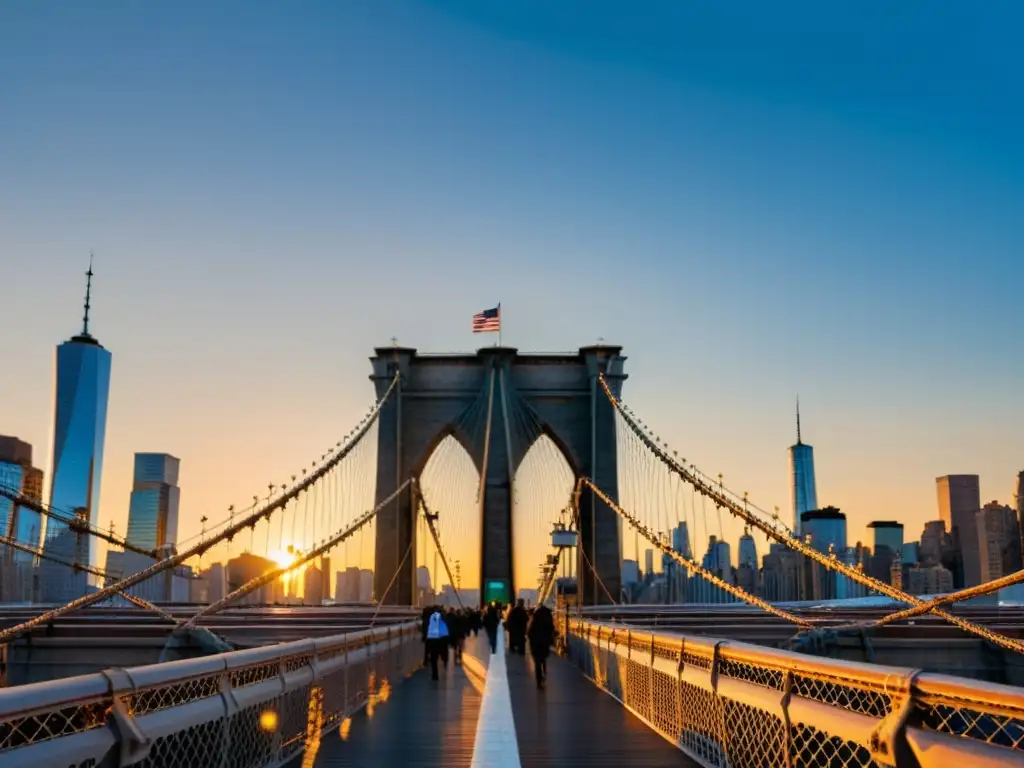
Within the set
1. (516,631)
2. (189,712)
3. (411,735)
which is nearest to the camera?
(189,712)

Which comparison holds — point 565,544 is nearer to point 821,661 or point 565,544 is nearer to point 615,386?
point 615,386

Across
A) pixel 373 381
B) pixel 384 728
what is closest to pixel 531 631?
pixel 384 728

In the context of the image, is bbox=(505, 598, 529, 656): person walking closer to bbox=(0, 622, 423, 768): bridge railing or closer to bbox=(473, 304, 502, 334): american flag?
bbox=(0, 622, 423, 768): bridge railing

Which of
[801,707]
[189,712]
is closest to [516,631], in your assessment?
[189,712]

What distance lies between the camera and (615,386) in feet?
212

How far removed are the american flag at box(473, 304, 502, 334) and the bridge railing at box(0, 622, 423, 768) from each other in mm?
49466

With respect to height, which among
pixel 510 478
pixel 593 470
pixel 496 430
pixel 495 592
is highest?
pixel 496 430

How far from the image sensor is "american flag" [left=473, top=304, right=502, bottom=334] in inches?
2443

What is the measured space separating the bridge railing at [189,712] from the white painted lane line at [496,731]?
5.10 feet

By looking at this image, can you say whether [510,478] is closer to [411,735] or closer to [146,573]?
[146,573]

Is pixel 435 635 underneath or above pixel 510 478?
underneath

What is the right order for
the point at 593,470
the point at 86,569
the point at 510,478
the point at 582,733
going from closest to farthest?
1. the point at 582,733
2. the point at 86,569
3. the point at 510,478
4. the point at 593,470

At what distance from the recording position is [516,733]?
1127 centimetres

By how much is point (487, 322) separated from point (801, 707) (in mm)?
56583
